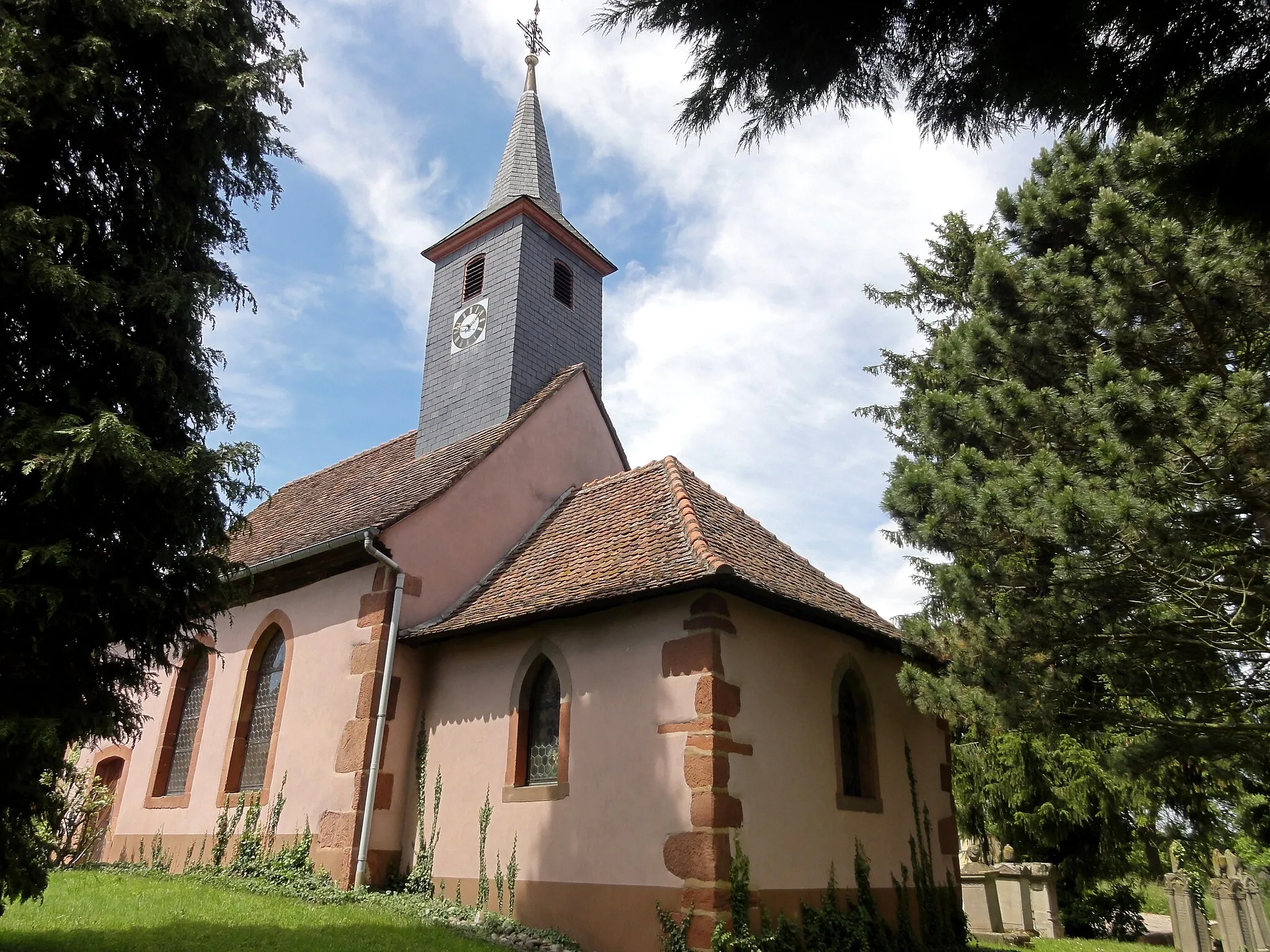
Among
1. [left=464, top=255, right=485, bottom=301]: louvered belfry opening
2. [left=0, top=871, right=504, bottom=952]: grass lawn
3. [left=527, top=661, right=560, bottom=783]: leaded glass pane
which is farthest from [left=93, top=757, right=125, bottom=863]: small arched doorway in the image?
[left=464, top=255, right=485, bottom=301]: louvered belfry opening

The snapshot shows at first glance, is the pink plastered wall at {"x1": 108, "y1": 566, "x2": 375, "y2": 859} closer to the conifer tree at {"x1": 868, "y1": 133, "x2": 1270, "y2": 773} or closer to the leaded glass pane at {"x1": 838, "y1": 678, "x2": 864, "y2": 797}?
the leaded glass pane at {"x1": 838, "y1": 678, "x2": 864, "y2": 797}

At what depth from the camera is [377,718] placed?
1087 cm

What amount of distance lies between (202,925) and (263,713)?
475 centimetres

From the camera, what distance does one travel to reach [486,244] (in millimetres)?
16641

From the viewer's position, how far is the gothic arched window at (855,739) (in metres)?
10.7

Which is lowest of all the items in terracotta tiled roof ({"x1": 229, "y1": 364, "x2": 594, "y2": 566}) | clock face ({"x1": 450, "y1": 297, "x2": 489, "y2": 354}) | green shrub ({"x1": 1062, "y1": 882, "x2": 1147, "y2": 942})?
green shrub ({"x1": 1062, "y1": 882, "x2": 1147, "y2": 942})

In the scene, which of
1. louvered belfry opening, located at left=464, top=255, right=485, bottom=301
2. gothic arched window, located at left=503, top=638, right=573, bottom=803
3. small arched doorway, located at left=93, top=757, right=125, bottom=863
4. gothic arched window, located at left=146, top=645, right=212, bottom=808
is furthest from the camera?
louvered belfry opening, located at left=464, top=255, right=485, bottom=301

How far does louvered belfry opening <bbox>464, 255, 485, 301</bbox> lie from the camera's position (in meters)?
16.5

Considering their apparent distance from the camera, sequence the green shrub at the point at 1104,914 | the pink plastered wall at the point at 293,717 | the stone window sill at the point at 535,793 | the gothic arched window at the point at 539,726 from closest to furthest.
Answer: the stone window sill at the point at 535,793 → the gothic arched window at the point at 539,726 → the pink plastered wall at the point at 293,717 → the green shrub at the point at 1104,914

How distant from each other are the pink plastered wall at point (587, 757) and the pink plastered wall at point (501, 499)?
4.21ft

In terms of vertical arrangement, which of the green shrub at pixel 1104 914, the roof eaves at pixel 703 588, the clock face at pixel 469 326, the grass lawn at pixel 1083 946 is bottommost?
the grass lawn at pixel 1083 946

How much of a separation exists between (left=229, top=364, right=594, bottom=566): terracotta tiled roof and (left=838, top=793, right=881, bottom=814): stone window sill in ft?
21.5

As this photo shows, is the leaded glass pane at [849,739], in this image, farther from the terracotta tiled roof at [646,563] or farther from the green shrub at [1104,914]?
the green shrub at [1104,914]

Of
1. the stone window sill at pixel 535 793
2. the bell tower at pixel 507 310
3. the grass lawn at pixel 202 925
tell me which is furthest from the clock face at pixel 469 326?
the grass lawn at pixel 202 925
